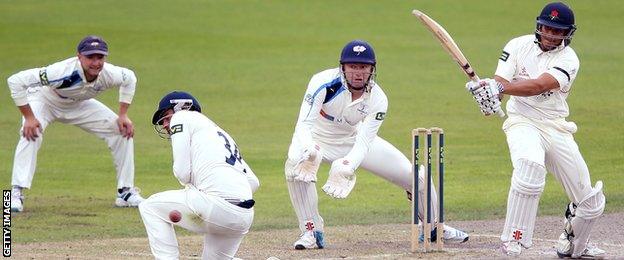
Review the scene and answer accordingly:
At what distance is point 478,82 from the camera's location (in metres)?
9.31

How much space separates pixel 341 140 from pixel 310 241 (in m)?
0.88

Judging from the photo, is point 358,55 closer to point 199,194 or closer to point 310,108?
point 310,108

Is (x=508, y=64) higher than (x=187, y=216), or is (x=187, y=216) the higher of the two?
(x=508, y=64)

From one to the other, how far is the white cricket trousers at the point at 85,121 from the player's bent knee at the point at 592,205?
5355 mm

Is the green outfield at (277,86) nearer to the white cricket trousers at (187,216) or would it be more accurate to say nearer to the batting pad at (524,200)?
the batting pad at (524,200)

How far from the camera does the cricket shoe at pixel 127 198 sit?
13281 mm

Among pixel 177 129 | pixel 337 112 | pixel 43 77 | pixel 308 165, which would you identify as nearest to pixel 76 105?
pixel 43 77

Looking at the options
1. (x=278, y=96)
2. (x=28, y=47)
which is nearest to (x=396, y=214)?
(x=278, y=96)

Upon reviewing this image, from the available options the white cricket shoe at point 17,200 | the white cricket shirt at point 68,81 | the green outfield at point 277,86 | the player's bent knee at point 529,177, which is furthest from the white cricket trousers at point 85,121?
the player's bent knee at point 529,177

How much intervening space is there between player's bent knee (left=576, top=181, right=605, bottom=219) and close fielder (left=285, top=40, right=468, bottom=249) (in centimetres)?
130

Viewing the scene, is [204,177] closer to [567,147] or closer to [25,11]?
[567,147]

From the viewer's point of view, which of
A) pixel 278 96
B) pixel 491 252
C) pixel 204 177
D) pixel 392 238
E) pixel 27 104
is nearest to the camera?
pixel 204 177

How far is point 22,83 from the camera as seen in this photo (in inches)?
498

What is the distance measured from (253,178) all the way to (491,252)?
2.22 m
